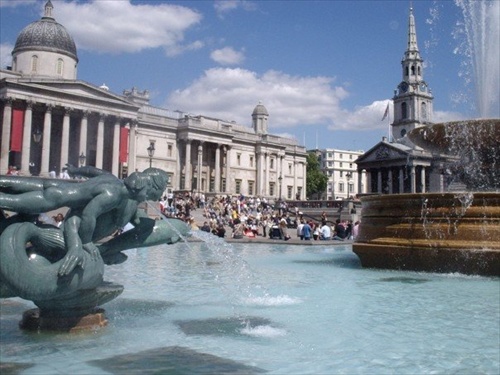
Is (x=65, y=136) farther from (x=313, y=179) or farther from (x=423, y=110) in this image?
(x=423, y=110)

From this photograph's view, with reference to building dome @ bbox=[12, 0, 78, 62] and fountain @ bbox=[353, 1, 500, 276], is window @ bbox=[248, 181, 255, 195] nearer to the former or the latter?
building dome @ bbox=[12, 0, 78, 62]

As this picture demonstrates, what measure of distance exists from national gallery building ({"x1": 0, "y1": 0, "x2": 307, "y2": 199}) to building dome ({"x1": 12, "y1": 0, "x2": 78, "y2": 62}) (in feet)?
0.27

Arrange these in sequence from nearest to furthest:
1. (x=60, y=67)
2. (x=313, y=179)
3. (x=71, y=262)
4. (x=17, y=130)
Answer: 1. (x=71, y=262)
2. (x=17, y=130)
3. (x=60, y=67)
4. (x=313, y=179)

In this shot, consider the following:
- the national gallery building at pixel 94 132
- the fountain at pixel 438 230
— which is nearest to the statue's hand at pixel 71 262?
the fountain at pixel 438 230

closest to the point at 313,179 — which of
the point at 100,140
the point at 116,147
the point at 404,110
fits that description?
the point at 404,110

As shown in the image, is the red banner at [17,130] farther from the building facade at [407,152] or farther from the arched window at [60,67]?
the building facade at [407,152]

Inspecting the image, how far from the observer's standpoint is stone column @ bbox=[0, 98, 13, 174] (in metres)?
39.4

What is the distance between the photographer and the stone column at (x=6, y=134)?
39.4 meters

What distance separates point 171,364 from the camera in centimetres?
362

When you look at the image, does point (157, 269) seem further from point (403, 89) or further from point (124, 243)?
point (403, 89)

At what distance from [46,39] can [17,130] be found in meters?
10.7

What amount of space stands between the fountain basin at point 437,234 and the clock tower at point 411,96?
78.3m

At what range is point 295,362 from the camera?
3.79 metres

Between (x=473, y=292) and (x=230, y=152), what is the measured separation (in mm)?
57964
